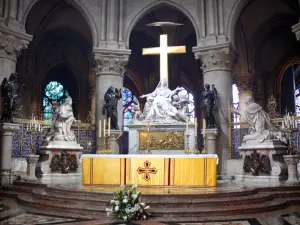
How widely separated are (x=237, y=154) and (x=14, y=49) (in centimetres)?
1007

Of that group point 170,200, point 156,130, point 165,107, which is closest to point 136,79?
point 165,107

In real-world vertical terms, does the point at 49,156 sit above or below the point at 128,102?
below

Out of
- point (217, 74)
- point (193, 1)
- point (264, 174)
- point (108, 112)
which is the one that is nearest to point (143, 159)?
point (264, 174)

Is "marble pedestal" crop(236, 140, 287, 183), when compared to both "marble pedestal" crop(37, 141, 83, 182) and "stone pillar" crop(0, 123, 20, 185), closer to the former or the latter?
"marble pedestal" crop(37, 141, 83, 182)

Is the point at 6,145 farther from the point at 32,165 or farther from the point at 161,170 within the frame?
the point at 161,170

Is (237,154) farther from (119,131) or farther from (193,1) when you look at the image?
(193,1)

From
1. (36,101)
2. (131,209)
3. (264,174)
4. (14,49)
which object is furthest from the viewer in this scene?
(36,101)

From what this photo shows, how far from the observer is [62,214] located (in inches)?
291

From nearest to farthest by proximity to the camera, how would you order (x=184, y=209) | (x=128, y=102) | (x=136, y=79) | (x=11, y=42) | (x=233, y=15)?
1. (x=184, y=209)
2. (x=11, y=42)
3. (x=233, y=15)
4. (x=136, y=79)
5. (x=128, y=102)

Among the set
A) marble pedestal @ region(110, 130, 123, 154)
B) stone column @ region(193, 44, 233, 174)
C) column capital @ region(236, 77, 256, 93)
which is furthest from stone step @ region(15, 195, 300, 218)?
column capital @ region(236, 77, 256, 93)

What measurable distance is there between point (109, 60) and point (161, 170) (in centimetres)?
833

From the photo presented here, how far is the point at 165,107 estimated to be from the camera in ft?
41.5

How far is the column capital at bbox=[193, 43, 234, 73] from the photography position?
52.0 feet

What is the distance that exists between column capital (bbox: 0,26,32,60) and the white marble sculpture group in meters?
5.69
